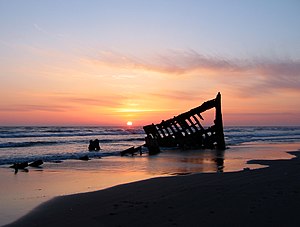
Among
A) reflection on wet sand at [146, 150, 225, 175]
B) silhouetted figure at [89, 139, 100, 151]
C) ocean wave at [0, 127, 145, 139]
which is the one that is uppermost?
ocean wave at [0, 127, 145, 139]

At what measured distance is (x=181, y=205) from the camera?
6.98 meters

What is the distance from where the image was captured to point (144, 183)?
10320 mm

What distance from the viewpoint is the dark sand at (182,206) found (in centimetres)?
593

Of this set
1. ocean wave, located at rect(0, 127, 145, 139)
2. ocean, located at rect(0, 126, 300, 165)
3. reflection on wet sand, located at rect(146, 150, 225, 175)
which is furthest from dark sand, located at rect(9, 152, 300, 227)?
ocean wave, located at rect(0, 127, 145, 139)

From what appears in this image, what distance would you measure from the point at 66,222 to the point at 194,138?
22.6 m

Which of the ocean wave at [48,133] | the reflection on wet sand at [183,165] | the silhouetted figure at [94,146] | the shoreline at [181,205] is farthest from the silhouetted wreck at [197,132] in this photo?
the ocean wave at [48,133]

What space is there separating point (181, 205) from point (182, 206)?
0.31ft

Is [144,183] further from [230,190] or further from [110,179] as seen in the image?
[230,190]

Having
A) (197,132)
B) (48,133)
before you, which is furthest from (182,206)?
(48,133)

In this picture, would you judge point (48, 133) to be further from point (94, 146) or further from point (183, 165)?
point (183, 165)

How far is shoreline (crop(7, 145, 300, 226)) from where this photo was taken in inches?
234

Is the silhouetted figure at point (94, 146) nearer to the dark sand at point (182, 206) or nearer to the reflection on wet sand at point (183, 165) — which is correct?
the reflection on wet sand at point (183, 165)

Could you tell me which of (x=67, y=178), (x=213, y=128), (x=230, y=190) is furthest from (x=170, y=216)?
(x=213, y=128)

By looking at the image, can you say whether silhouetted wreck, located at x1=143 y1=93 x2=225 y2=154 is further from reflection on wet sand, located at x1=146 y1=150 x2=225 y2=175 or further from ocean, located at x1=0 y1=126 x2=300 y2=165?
reflection on wet sand, located at x1=146 y1=150 x2=225 y2=175
